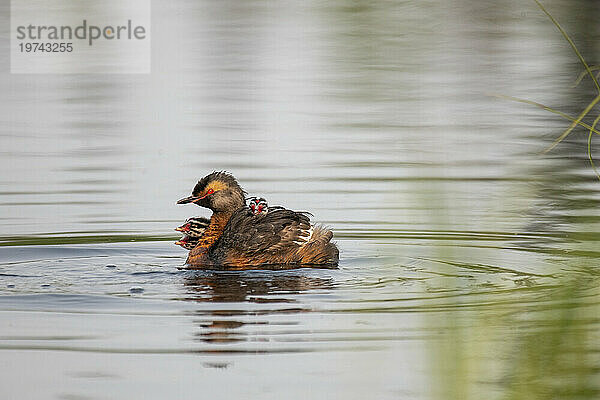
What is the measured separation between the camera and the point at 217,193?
368 inches

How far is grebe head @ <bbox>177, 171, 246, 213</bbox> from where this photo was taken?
931 centimetres

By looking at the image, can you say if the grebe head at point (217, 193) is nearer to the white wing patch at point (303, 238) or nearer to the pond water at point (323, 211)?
the pond water at point (323, 211)

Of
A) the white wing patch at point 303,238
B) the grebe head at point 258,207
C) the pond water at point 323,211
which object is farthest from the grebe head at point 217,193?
the white wing patch at point 303,238

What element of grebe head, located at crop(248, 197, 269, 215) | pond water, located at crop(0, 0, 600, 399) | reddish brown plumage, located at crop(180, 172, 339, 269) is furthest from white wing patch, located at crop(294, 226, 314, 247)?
grebe head, located at crop(248, 197, 269, 215)

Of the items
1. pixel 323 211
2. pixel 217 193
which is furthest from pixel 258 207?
pixel 323 211

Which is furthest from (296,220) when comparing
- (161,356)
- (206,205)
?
(161,356)

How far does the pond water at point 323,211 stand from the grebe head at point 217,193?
44cm

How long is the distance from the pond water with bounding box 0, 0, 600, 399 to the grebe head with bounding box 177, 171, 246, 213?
0.44m

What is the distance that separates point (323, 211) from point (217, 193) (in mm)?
1148

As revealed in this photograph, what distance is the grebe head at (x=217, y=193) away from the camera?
9.31 m

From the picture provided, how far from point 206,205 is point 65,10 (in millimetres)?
10487

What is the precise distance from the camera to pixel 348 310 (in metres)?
6.96

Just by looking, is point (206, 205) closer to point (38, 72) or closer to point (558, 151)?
point (558, 151)

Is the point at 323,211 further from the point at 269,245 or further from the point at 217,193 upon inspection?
the point at 269,245
